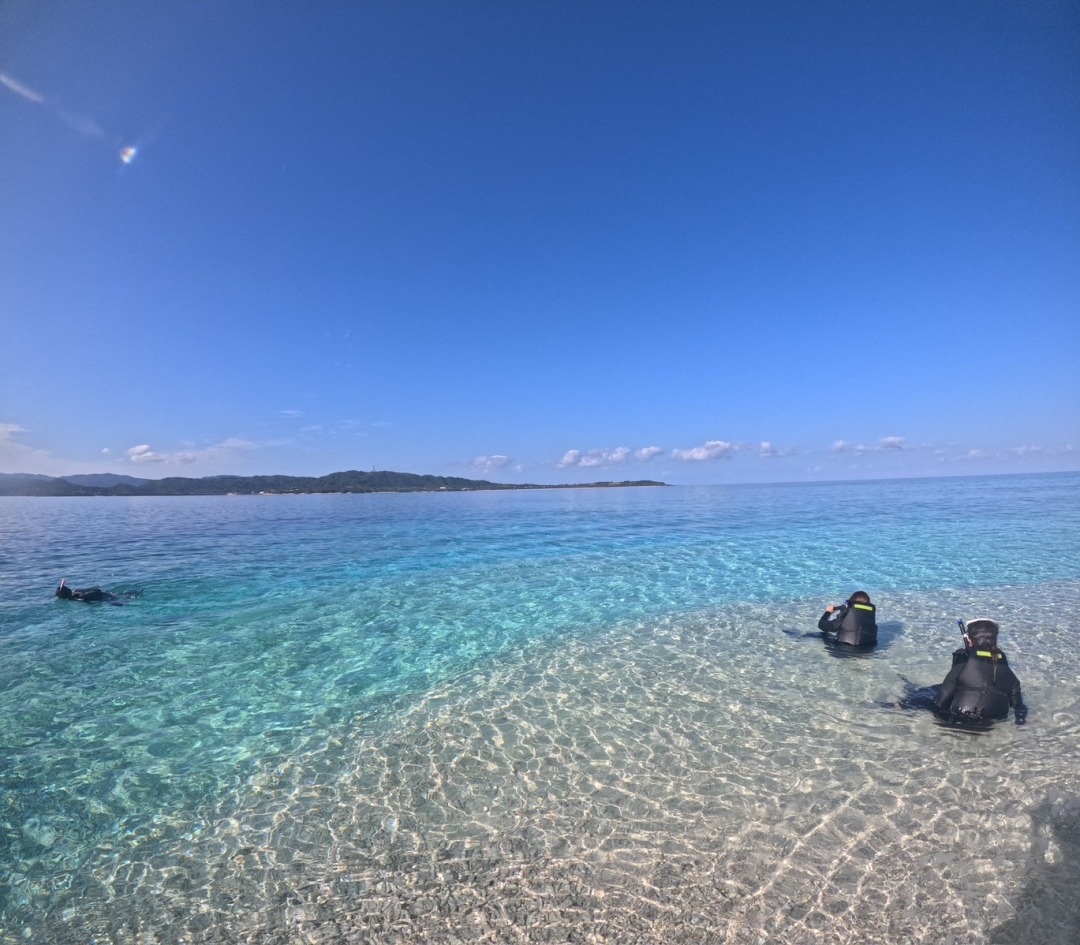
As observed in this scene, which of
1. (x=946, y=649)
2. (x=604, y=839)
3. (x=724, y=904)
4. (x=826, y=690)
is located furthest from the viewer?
(x=946, y=649)

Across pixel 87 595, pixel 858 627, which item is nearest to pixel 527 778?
pixel 858 627

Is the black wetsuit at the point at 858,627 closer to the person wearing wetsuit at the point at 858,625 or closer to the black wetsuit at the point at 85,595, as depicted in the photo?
the person wearing wetsuit at the point at 858,625

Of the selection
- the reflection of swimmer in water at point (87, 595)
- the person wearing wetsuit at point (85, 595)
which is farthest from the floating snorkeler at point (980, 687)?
the person wearing wetsuit at point (85, 595)

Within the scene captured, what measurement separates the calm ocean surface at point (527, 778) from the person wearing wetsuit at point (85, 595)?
0.83m

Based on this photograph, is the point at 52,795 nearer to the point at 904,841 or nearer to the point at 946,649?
the point at 904,841

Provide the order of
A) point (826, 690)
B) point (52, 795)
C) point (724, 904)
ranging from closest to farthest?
point (724, 904) → point (52, 795) → point (826, 690)

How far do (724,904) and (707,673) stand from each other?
21.5 ft

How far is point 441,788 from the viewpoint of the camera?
25.4 ft

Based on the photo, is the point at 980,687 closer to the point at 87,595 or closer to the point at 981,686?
the point at 981,686

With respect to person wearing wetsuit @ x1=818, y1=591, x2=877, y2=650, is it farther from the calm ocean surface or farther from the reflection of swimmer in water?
the reflection of swimmer in water

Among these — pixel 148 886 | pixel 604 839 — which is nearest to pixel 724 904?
pixel 604 839

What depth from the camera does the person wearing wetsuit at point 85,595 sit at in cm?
1889

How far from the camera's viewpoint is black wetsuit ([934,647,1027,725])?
29.1ft

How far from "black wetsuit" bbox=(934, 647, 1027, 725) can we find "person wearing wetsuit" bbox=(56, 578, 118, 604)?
2519 centimetres
